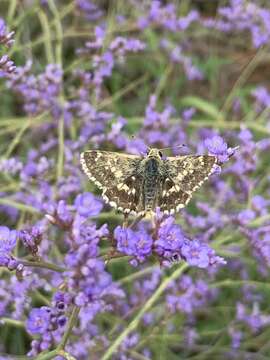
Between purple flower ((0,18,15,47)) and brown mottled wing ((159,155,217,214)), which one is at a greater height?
purple flower ((0,18,15,47))

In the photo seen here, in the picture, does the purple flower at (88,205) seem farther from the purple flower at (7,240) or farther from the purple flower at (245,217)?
the purple flower at (245,217)

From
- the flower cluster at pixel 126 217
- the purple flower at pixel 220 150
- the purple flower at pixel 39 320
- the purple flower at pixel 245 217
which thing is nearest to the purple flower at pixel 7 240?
the flower cluster at pixel 126 217

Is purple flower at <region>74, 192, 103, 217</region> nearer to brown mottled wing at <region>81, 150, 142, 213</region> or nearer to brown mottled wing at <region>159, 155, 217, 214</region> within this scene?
brown mottled wing at <region>81, 150, 142, 213</region>

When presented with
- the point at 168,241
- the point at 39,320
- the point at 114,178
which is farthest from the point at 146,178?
the point at 39,320

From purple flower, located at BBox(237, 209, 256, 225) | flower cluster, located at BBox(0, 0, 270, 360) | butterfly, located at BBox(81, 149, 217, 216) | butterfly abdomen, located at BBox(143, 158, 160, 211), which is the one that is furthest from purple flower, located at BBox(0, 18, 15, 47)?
purple flower, located at BBox(237, 209, 256, 225)

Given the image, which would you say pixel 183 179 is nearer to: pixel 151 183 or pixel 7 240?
pixel 151 183

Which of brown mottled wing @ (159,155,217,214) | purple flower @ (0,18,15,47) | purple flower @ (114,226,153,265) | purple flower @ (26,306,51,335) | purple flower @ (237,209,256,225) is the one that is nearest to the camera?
purple flower @ (114,226,153,265)

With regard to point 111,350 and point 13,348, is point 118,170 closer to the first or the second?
point 111,350

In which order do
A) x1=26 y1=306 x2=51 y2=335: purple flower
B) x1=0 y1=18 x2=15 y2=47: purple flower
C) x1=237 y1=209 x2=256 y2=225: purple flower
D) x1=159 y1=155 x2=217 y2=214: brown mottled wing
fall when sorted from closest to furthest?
1. x1=26 y1=306 x2=51 y2=335: purple flower
2. x1=159 y1=155 x2=217 y2=214: brown mottled wing
3. x1=0 y1=18 x2=15 y2=47: purple flower
4. x1=237 y1=209 x2=256 y2=225: purple flower
